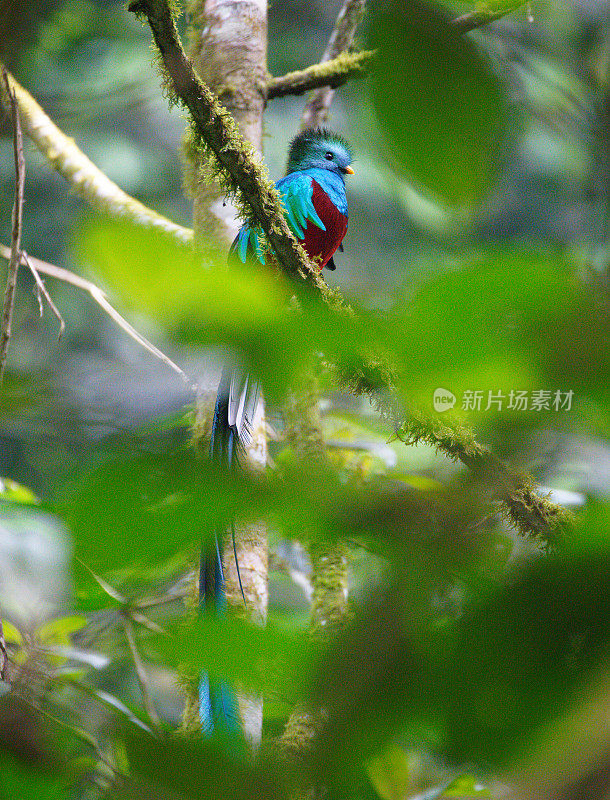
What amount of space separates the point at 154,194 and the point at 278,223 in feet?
19.2

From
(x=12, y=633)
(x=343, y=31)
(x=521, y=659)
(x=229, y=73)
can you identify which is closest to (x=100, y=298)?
(x=229, y=73)

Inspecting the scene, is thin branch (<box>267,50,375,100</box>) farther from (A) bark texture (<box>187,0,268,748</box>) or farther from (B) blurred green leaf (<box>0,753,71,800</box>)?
(B) blurred green leaf (<box>0,753,71,800</box>)

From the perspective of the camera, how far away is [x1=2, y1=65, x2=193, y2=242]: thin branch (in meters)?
2.02

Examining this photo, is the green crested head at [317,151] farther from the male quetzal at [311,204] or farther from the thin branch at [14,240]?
the thin branch at [14,240]

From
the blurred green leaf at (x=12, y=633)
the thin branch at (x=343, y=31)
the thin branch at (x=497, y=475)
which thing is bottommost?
the thin branch at (x=497, y=475)

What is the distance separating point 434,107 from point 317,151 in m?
1.96

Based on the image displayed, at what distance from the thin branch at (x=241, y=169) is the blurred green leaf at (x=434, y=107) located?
0.84m

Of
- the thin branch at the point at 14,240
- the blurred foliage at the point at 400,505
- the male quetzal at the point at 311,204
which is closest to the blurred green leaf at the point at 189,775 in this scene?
the blurred foliage at the point at 400,505

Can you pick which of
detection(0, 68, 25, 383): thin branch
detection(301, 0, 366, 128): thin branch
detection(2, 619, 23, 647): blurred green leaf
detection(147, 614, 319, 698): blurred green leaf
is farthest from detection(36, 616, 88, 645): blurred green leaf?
detection(301, 0, 366, 128): thin branch

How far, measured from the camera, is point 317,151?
2113 mm

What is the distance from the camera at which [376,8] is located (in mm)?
301

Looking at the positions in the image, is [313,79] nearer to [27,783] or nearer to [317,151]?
[317,151]

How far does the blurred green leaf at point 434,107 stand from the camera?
28cm

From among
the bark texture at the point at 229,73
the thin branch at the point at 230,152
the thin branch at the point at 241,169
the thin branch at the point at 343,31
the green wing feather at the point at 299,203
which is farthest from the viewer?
the thin branch at the point at 343,31
